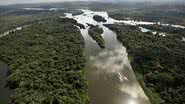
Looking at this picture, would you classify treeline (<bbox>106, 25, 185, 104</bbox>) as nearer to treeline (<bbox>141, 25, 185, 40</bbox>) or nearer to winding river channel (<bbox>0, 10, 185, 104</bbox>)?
winding river channel (<bbox>0, 10, 185, 104</bbox>)

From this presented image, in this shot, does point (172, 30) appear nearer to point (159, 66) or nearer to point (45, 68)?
point (159, 66)

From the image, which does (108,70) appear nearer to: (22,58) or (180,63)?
(180,63)

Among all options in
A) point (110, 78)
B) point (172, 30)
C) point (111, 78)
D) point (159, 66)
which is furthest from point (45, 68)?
point (172, 30)

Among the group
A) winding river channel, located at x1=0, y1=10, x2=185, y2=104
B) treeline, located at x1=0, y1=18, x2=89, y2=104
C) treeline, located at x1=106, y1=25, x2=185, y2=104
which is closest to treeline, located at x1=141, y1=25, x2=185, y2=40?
treeline, located at x1=106, y1=25, x2=185, y2=104

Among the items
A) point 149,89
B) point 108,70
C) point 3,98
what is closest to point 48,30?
point 108,70

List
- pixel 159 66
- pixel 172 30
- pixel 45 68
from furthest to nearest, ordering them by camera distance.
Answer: pixel 172 30 → pixel 159 66 → pixel 45 68

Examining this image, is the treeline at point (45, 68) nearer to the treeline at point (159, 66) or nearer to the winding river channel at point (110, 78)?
the winding river channel at point (110, 78)

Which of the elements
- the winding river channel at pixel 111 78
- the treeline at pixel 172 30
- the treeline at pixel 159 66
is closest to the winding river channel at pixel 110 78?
the winding river channel at pixel 111 78
